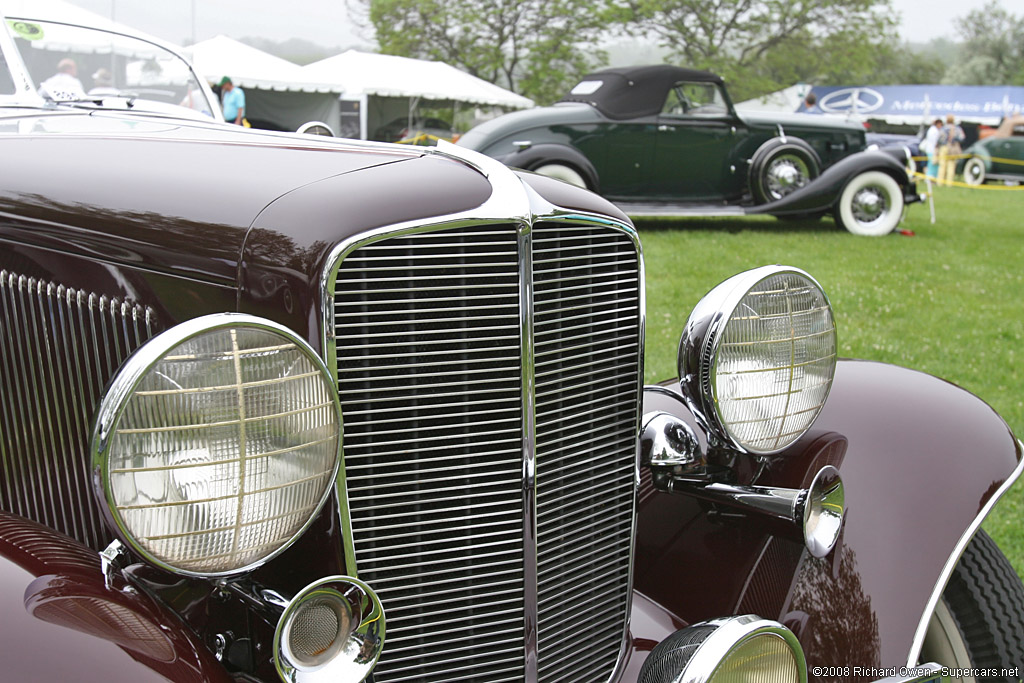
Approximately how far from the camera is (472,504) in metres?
1.59

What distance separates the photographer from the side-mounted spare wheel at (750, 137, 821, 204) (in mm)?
11445

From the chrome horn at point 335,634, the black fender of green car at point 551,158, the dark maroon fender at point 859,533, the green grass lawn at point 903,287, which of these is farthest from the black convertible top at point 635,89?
the chrome horn at point 335,634

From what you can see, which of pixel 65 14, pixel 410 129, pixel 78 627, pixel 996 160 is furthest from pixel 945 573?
pixel 996 160

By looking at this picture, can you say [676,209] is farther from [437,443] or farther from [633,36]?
[633,36]

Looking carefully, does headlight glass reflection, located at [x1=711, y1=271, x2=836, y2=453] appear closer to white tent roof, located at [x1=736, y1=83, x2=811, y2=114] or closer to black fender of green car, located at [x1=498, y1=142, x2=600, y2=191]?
black fender of green car, located at [x1=498, y1=142, x2=600, y2=191]

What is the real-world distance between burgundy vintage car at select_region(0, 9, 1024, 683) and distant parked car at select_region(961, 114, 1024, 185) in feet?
78.2

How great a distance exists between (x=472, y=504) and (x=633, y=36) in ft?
128

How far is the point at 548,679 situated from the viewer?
1.75 m

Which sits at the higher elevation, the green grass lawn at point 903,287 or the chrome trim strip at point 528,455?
the chrome trim strip at point 528,455

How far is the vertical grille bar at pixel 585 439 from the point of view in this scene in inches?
65.0

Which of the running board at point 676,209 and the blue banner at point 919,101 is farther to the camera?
the blue banner at point 919,101

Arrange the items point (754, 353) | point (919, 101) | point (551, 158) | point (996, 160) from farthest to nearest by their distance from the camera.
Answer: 1. point (919, 101)
2. point (996, 160)
3. point (551, 158)
4. point (754, 353)

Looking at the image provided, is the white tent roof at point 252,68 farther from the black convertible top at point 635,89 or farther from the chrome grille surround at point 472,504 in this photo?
the chrome grille surround at point 472,504

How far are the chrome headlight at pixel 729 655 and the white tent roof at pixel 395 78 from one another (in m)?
19.6
